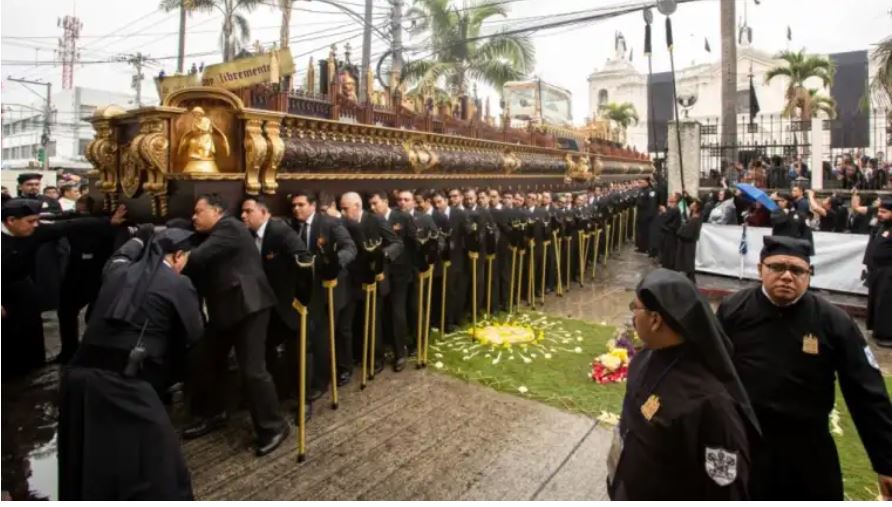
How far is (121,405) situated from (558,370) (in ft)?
13.3

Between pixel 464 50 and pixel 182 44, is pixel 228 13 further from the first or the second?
pixel 464 50

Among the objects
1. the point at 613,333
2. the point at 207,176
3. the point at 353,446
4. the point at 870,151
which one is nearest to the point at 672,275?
the point at 353,446

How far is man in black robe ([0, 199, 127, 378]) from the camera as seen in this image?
14.7 ft

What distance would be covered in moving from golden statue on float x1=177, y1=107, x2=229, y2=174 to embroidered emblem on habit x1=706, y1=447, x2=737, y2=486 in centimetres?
431

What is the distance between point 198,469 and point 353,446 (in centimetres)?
101

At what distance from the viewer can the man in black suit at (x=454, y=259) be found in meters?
7.32

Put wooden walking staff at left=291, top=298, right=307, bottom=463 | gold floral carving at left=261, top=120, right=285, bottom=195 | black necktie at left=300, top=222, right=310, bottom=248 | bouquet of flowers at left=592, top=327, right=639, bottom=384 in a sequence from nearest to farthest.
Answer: wooden walking staff at left=291, top=298, right=307, bottom=463
black necktie at left=300, top=222, right=310, bottom=248
gold floral carving at left=261, top=120, right=285, bottom=195
bouquet of flowers at left=592, top=327, right=639, bottom=384

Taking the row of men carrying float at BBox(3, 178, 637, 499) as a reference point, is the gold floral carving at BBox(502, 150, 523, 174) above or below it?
above

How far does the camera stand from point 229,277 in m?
3.87

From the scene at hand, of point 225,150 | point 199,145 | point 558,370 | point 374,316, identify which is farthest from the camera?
point 558,370

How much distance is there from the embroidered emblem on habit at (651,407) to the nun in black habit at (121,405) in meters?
2.29

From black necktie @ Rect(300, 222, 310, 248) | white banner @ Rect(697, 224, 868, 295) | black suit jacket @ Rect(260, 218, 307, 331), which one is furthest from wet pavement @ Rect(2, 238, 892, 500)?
white banner @ Rect(697, 224, 868, 295)

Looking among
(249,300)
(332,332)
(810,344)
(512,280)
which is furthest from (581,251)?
(810,344)

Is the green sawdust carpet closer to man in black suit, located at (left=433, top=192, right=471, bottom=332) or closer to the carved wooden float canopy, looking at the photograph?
man in black suit, located at (left=433, top=192, right=471, bottom=332)
